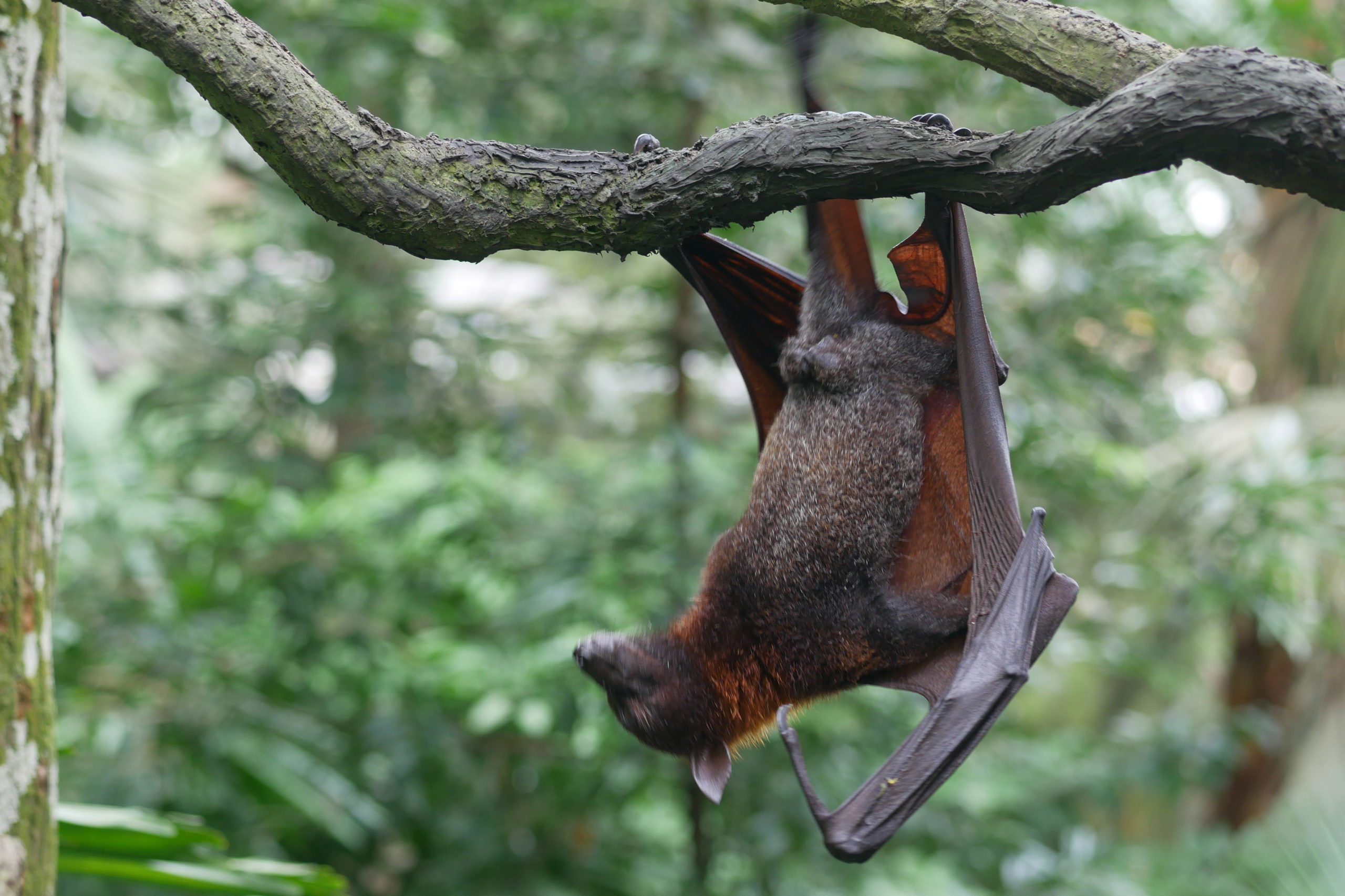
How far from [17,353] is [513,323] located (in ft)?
10.5

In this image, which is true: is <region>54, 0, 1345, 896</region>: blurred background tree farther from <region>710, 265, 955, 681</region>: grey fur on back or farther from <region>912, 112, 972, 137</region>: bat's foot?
<region>912, 112, 972, 137</region>: bat's foot

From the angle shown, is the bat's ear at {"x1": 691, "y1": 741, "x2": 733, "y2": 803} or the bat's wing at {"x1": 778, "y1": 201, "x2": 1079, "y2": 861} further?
the bat's ear at {"x1": 691, "y1": 741, "x2": 733, "y2": 803}

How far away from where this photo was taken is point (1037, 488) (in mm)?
4609

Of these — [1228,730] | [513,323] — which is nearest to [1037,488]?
[1228,730]

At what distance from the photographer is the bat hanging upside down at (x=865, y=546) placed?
217cm

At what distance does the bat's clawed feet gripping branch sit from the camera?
2.08 m

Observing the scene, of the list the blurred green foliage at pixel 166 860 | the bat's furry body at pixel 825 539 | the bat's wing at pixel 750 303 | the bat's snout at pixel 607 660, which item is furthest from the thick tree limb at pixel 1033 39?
the blurred green foliage at pixel 166 860

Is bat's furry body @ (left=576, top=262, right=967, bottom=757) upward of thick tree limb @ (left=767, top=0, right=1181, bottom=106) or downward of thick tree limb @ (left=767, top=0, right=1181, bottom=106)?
downward

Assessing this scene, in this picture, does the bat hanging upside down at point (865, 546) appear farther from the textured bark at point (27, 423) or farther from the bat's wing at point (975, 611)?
the textured bark at point (27, 423)

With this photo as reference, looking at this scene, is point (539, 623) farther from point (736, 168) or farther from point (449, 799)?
point (736, 168)

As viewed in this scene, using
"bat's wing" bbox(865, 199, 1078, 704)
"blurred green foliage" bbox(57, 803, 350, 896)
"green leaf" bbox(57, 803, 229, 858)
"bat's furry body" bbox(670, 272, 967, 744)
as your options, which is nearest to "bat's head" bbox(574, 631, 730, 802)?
"bat's furry body" bbox(670, 272, 967, 744)

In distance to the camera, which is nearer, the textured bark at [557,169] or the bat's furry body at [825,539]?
the textured bark at [557,169]

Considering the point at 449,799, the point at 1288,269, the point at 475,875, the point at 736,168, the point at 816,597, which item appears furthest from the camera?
the point at 1288,269

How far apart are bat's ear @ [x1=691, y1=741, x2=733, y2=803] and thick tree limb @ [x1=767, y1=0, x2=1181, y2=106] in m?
1.76
